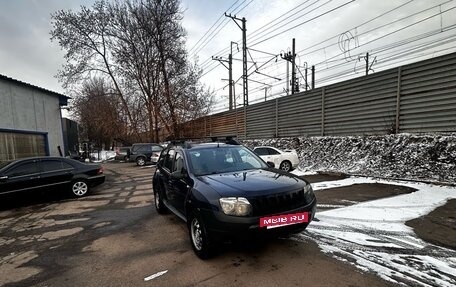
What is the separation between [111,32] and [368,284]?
32827mm

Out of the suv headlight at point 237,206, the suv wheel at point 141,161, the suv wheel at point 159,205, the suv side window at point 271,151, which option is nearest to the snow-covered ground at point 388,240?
the suv headlight at point 237,206

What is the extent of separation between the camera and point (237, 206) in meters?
3.54

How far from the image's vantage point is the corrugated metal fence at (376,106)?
9469 mm

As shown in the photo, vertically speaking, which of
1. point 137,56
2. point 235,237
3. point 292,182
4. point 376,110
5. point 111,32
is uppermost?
point 111,32

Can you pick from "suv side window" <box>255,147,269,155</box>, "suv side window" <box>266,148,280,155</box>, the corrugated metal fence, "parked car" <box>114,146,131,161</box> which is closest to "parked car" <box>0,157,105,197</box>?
"suv side window" <box>255,147,269,155</box>

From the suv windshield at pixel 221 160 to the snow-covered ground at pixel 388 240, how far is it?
147 centimetres

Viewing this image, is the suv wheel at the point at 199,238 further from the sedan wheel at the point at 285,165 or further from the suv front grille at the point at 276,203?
the sedan wheel at the point at 285,165

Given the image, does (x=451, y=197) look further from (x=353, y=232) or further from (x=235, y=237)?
(x=235, y=237)

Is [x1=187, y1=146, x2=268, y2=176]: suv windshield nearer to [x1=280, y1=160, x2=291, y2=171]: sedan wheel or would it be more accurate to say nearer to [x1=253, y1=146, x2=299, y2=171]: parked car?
[x1=253, y1=146, x2=299, y2=171]: parked car

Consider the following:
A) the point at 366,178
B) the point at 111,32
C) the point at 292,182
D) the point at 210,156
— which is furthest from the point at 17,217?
the point at 111,32

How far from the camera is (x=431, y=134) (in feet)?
31.7

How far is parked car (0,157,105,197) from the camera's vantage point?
856 cm

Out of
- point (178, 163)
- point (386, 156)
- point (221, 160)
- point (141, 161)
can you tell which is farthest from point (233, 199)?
point (141, 161)

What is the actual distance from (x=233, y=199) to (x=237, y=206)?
0.32 ft
